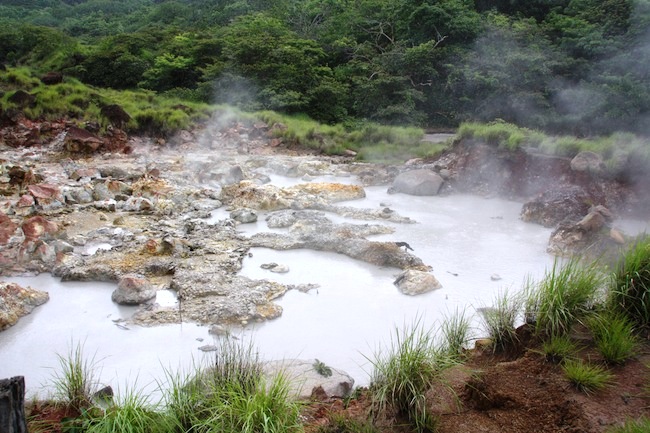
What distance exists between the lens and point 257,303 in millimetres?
4340

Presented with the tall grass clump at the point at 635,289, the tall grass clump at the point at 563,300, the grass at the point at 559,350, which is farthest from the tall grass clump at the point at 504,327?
the tall grass clump at the point at 635,289

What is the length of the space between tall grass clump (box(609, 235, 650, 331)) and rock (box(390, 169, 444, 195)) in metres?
5.76

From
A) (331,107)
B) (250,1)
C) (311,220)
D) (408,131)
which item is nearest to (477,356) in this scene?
(311,220)

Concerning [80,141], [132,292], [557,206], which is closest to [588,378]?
[132,292]

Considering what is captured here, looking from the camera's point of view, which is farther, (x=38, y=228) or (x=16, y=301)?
(x=38, y=228)

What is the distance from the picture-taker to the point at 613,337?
2.79 meters

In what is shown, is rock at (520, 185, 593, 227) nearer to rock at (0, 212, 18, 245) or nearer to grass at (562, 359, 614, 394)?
grass at (562, 359, 614, 394)

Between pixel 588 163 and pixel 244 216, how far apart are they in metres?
5.27

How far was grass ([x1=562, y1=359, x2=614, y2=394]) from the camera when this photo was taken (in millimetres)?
2588

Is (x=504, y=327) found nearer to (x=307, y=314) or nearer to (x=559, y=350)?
(x=559, y=350)

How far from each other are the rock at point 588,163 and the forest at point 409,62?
20.5 ft

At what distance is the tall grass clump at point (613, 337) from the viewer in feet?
9.10

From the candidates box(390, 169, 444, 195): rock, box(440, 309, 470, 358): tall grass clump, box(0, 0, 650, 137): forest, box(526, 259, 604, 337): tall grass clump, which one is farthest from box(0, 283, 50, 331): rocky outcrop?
box(0, 0, 650, 137): forest

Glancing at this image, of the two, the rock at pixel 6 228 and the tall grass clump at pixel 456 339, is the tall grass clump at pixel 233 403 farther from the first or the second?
the rock at pixel 6 228
